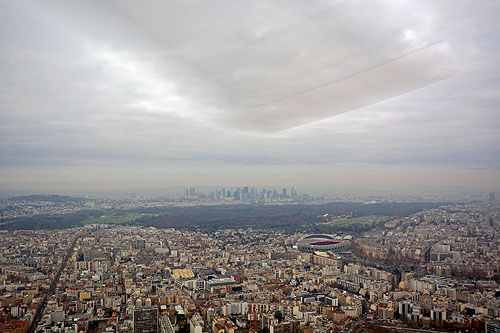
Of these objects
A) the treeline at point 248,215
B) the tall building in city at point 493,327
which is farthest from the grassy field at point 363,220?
the tall building in city at point 493,327

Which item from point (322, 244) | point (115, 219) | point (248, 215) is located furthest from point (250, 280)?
point (248, 215)

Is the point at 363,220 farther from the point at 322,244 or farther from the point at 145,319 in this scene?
the point at 145,319

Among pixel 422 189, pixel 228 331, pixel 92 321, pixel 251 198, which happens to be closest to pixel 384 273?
pixel 422 189

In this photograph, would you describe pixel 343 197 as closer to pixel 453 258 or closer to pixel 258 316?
pixel 453 258

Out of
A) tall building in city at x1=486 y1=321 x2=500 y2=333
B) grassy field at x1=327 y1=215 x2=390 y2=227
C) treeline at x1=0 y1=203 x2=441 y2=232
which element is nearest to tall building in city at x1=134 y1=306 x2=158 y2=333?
tall building in city at x1=486 y1=321 x2=500 y2=333

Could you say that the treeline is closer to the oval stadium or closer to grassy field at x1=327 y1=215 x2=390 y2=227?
grassy field at x1=327 y1=215 x2=390 y2=227

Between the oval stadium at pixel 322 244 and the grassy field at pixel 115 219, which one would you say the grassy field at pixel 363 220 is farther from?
the grassy field at pixel 115 219
